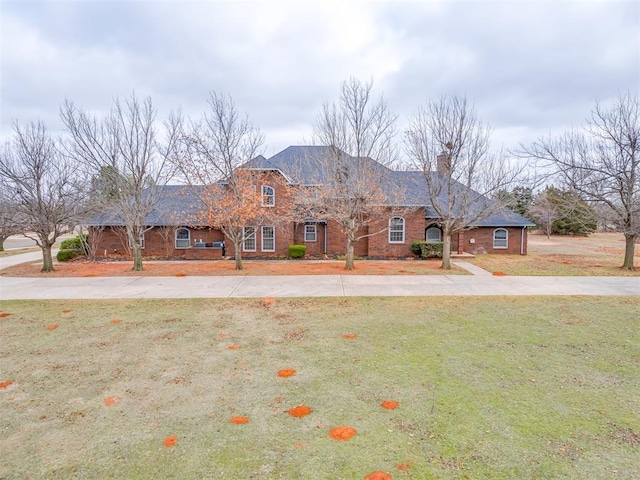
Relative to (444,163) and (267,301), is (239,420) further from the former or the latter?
(444,163)

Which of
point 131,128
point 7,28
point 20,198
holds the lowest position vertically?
point 20,198

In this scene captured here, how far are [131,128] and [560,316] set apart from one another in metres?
16.1

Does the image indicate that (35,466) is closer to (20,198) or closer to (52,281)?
(52,281)

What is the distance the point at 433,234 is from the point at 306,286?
12.6 m

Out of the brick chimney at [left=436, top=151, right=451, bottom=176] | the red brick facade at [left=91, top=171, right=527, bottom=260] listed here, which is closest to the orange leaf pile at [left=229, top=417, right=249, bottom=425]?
the brick chimney at [left=436, top=151, right=451, bottom=176]

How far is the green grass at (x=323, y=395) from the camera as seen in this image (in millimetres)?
3363

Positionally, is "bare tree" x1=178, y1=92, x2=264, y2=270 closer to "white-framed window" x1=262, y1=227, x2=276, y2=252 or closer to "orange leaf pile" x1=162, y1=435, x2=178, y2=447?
"white-framed window" x1=262, y1=227, x2=276, y2=252

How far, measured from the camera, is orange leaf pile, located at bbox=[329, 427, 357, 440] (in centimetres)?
373

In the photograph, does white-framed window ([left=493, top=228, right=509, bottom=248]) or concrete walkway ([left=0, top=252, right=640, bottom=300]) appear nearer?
concrete walkway ([left=0, top=252, right=640, bottom=300])

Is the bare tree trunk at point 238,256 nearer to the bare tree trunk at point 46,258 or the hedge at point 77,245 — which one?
the bare tree trunk at point 46,258

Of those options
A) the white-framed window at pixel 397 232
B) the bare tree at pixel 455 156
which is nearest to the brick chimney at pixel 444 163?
the bare tree at pixel 455 156

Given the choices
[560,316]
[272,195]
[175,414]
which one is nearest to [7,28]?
[272,195]

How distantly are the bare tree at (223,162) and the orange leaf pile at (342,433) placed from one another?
1207 centimetres

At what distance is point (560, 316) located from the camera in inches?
324
